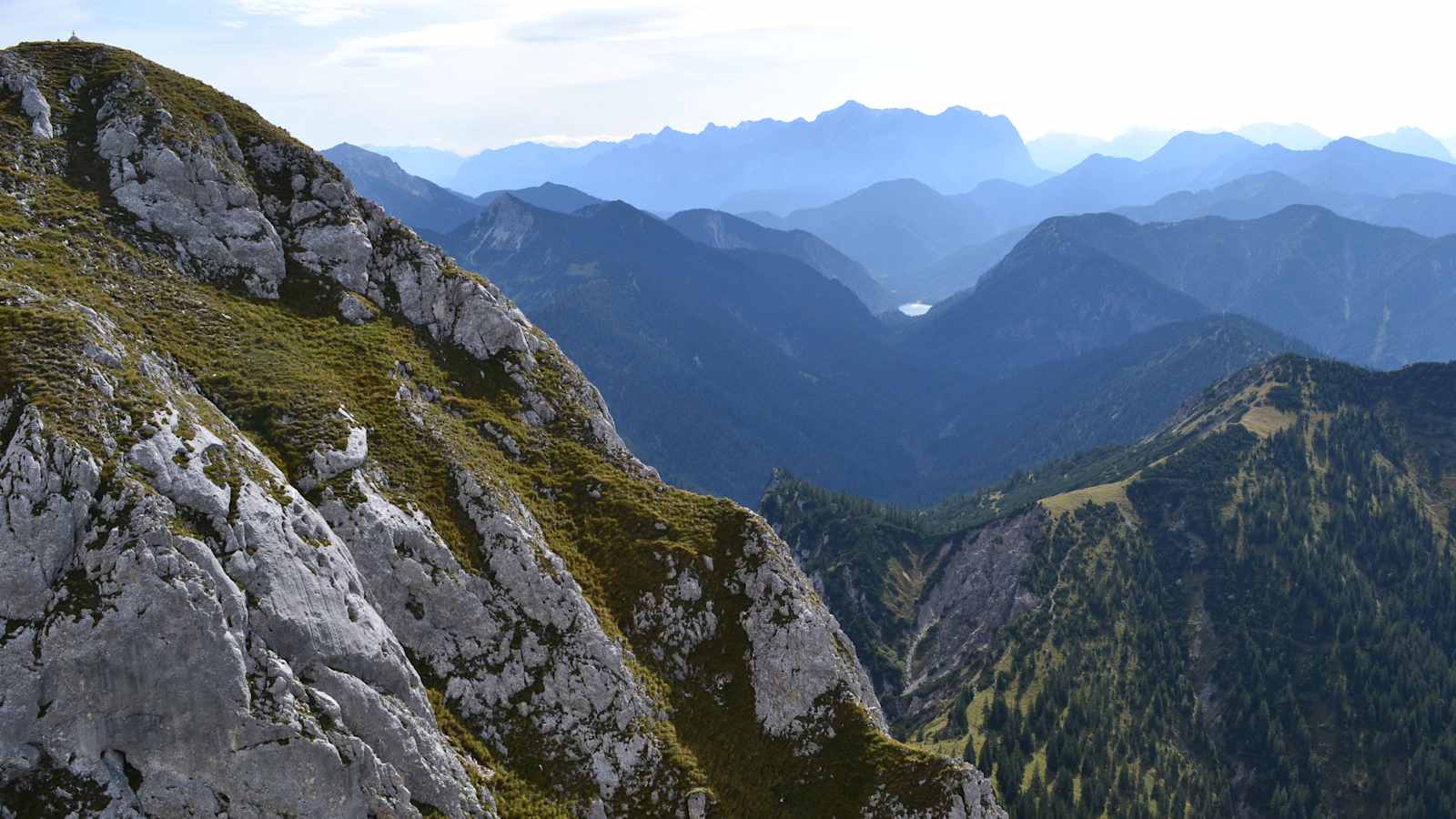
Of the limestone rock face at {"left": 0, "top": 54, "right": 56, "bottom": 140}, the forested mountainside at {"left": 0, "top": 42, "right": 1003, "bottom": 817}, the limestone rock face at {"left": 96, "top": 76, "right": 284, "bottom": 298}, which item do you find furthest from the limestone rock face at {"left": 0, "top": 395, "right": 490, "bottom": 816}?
the limestone rock face at {"left": 0, "top": 54, "right": 56, "bottom": 140}

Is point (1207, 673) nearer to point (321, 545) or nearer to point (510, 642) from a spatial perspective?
point (510, 642)

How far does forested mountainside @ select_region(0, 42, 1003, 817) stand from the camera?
126ft

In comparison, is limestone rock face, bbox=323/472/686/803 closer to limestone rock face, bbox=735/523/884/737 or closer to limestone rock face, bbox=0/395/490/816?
limestone rock face, bbox=0/395/490/816

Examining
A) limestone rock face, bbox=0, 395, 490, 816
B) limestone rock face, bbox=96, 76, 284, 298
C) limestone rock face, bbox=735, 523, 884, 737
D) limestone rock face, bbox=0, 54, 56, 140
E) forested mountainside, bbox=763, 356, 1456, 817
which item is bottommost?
forested mountainside, bbox=763, 356, 1456, 817

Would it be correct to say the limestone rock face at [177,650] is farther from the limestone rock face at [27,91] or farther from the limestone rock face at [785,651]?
the limestone rock face at [27,91]

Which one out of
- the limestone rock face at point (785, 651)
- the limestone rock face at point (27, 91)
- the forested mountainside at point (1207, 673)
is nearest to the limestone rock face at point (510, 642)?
the limestone rock face at point (785, 651)

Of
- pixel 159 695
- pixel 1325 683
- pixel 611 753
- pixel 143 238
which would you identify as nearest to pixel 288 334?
pixel 143 238

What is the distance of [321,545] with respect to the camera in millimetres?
46875

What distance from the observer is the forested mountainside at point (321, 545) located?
38.3 metres

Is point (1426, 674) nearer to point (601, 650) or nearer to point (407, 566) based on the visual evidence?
point (601, 650)

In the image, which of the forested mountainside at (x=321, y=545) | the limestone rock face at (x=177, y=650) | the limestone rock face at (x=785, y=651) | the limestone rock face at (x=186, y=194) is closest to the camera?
the limestone rock face at (x=177, y=650)

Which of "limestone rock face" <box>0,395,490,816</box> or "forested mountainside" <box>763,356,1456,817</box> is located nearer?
"limestone rock face" <box>0,395,490,816</box>

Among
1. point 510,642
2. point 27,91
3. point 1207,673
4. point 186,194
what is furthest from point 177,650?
point 1207,673

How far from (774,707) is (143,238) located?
58.0m
